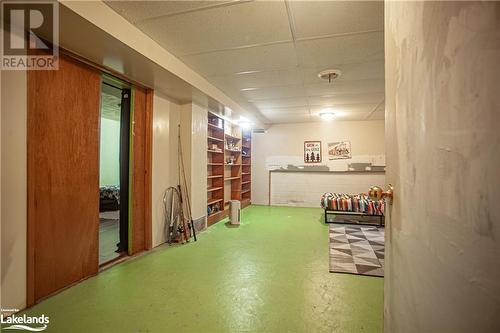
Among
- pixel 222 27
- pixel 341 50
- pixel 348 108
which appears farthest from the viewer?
pixel 348 108

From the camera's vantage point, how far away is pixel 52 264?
6.85ft

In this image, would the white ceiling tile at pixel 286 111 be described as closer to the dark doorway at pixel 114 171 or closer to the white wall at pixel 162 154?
the white wall at pixel 162 154

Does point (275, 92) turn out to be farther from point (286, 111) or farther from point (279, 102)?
point (286, 111)

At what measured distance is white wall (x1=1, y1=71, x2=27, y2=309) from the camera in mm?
1743

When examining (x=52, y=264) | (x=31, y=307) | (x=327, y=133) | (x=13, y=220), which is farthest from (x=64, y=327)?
(x=327, y=133)

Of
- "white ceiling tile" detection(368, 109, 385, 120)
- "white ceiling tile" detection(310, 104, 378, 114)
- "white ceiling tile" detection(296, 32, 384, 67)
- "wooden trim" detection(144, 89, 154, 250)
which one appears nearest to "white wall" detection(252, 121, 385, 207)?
"white ceiling tile" detection(368, 109, 385, 120)

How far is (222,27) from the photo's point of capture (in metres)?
2.07

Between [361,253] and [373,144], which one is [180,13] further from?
[373,144]

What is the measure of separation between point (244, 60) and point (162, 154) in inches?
70.2

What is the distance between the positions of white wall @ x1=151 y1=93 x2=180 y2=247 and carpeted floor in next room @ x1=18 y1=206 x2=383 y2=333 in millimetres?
432

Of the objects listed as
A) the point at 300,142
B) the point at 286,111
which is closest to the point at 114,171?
the point at 286,111

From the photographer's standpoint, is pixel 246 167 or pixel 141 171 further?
pixel 246 167

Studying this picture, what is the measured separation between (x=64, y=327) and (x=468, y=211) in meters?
2.36

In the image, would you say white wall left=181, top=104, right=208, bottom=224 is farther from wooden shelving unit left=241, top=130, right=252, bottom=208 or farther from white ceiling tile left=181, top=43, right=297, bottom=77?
wooden shelving unit left=241, top=130, right=252, bottom=208
